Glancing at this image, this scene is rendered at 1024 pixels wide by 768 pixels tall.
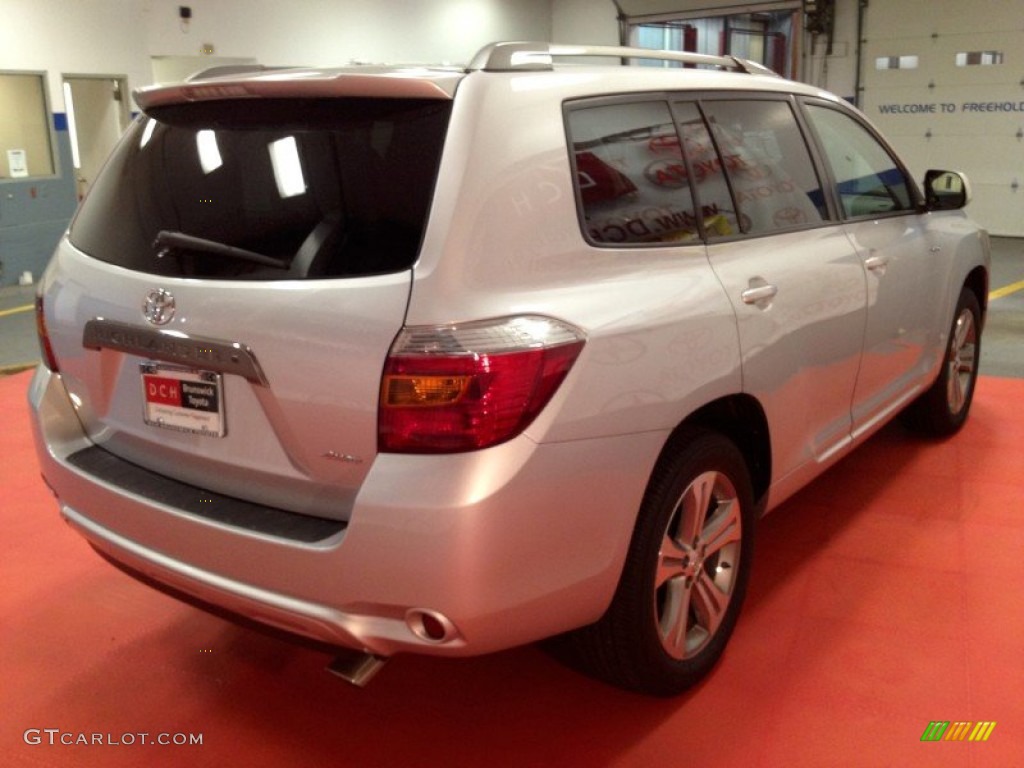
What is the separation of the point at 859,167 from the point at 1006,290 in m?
5.73

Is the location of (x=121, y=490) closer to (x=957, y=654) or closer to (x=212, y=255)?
(x=212, y=255)

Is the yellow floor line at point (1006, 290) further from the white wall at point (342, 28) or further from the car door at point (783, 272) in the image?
the white wall at point (342, 28)

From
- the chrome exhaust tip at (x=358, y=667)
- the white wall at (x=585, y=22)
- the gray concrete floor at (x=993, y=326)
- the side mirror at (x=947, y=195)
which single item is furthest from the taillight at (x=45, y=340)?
the white wall at (x=585, y=22)

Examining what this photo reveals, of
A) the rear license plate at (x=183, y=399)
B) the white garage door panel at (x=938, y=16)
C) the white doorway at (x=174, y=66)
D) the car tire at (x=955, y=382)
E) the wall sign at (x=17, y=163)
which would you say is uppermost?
the white garage door panel at (x=938, y=16)

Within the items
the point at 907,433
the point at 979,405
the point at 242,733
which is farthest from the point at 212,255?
the point at 979,405

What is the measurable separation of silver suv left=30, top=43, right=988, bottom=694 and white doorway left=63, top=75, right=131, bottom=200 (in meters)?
9.31

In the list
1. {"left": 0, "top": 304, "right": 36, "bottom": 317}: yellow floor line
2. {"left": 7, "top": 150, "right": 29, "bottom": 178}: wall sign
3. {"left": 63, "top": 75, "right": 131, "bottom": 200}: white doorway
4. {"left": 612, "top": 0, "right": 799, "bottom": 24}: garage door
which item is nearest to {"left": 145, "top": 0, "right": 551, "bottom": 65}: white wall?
{"left": 63, "top": 75, "right": 131, "bottom": 200}: white doorway

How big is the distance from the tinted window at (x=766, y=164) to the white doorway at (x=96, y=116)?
9.50 m

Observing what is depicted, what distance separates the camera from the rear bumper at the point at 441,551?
5.41 feet

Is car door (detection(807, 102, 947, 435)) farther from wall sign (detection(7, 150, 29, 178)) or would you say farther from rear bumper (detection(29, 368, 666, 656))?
wall sign (detection(7, 150, 29, 178))

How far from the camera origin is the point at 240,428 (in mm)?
1847

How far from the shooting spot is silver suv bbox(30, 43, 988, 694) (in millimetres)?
1680

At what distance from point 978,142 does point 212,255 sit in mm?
12118

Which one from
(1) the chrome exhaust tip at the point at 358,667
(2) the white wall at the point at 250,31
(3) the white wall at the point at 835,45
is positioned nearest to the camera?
(1) the chrome exhaust tip at the point at 358,667
